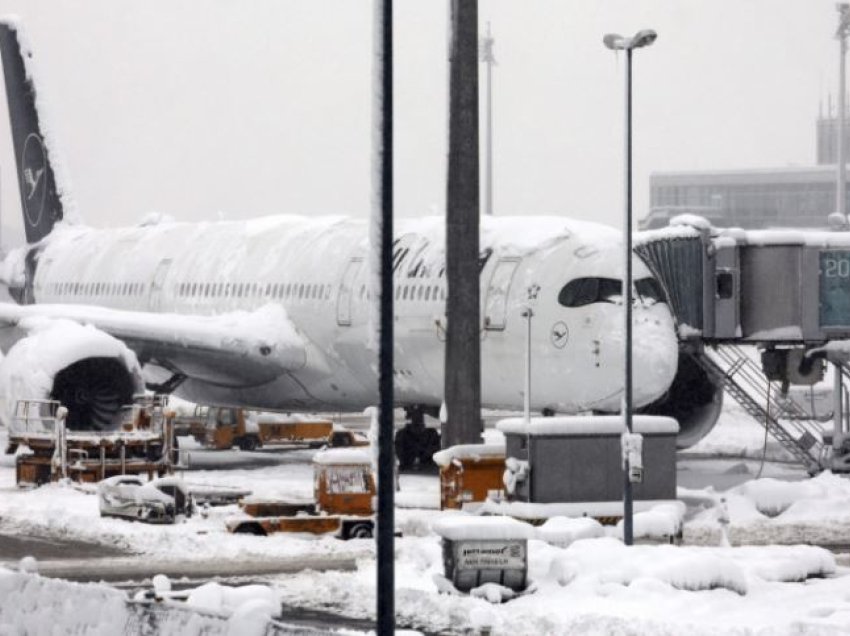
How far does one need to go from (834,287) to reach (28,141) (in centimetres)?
2395

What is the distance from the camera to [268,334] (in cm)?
3822

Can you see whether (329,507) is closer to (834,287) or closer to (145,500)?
(145,500)

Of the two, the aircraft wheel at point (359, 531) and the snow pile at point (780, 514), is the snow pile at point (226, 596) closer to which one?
the aircraft wheel at point (359, 531)

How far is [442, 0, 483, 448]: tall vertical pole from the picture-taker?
31.3 metres

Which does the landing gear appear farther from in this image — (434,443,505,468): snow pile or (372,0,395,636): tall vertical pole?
(372,0,395,636): tall vertical pole

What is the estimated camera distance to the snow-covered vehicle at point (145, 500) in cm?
2922

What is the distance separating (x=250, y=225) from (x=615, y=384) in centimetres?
1355

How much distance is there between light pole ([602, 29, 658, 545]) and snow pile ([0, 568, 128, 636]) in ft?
34.2

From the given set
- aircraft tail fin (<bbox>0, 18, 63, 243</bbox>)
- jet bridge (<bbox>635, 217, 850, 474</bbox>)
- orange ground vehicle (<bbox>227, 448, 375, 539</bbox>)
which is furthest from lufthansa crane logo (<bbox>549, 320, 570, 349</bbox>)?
aircraft tail fin (<bbox>0, 18, 63, 243</bbox>)

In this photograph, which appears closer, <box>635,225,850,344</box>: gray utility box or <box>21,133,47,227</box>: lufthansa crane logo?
<box>635,225,850,344</box>: gray utility box

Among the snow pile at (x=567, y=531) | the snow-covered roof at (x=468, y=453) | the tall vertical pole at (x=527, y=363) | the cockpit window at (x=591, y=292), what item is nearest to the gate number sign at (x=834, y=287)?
the cockpit window at (x=591, y=292)

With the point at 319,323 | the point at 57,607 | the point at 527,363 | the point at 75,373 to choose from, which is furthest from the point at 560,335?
the point at 57,607

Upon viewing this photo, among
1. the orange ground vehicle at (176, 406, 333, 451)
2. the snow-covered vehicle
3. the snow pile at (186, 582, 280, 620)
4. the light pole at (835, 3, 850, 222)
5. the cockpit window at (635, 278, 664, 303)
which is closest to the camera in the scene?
the snow pile at (186, 582, 280, 620)

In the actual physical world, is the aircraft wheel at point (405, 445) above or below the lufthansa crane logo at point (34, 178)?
below
